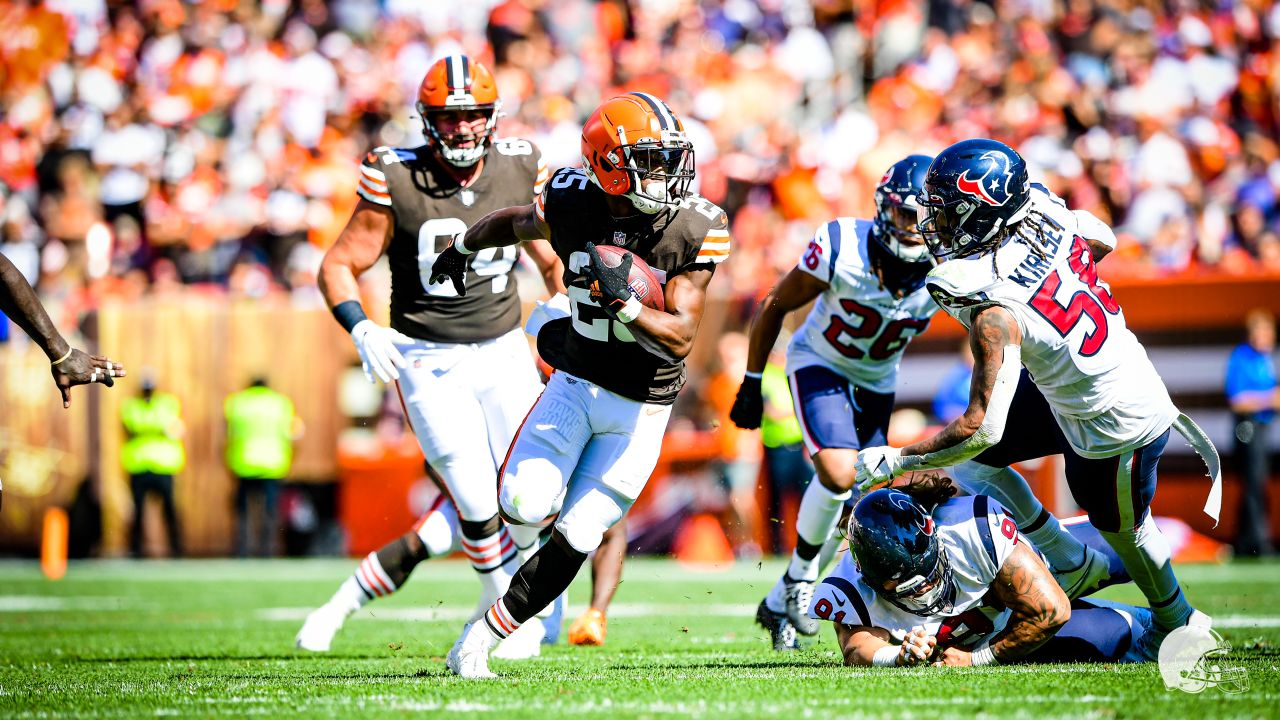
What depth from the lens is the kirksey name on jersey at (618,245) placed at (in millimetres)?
5031

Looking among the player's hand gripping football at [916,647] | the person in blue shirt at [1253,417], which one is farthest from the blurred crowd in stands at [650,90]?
the player's hand gripping football at [916,647]

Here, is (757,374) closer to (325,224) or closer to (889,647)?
(889,647)

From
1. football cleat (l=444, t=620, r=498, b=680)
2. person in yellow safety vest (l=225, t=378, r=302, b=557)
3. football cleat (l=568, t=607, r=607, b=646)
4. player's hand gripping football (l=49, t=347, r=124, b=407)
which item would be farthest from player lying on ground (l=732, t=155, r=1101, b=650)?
person in yellow safety vest (l=225, t=378, r=302, b=557)

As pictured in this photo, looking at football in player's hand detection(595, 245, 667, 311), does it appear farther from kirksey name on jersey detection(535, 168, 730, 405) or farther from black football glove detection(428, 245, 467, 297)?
black football glove detection(428, 245, 467, 297)

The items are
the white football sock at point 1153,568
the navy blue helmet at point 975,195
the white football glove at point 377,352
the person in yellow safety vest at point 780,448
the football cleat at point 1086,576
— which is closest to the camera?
the navy blue helmet at point 975,195

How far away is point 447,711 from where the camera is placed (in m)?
4.18

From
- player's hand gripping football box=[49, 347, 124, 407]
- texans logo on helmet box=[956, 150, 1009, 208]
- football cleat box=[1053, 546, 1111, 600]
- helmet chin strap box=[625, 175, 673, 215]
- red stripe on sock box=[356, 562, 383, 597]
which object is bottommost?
red stripe on sock box=[356, 562, 383, 597]

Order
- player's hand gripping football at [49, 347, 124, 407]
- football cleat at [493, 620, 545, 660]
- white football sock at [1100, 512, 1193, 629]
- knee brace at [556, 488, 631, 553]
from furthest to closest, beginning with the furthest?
football cleat at [493, 620, 545, 660]
white football sock at [1100, 512, 1193, 629]
player's hand gripping football at [49, 347, 124, 407]
knee brace at [556, 488, 631, 553]

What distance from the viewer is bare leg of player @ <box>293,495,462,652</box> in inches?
256

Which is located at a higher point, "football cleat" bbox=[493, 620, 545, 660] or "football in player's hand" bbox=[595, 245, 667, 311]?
"football in player's hand" bbox=[595, 245, 667, 311]

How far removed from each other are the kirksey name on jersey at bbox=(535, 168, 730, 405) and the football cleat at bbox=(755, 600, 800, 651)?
157cm

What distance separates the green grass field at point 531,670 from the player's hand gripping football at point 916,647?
0.06 m

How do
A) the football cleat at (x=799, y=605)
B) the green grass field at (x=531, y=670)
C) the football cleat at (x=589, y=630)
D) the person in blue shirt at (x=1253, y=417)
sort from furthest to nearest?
the person in blue shirt at (x=1253, y=417) → the football cleat at (x=589, y=630) → the football cleat at (x=799, y=605) → the green grass field at (x=531, y=670)

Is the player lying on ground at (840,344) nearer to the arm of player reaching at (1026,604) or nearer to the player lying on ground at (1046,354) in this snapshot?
the player lying on ground at (1046,354)
